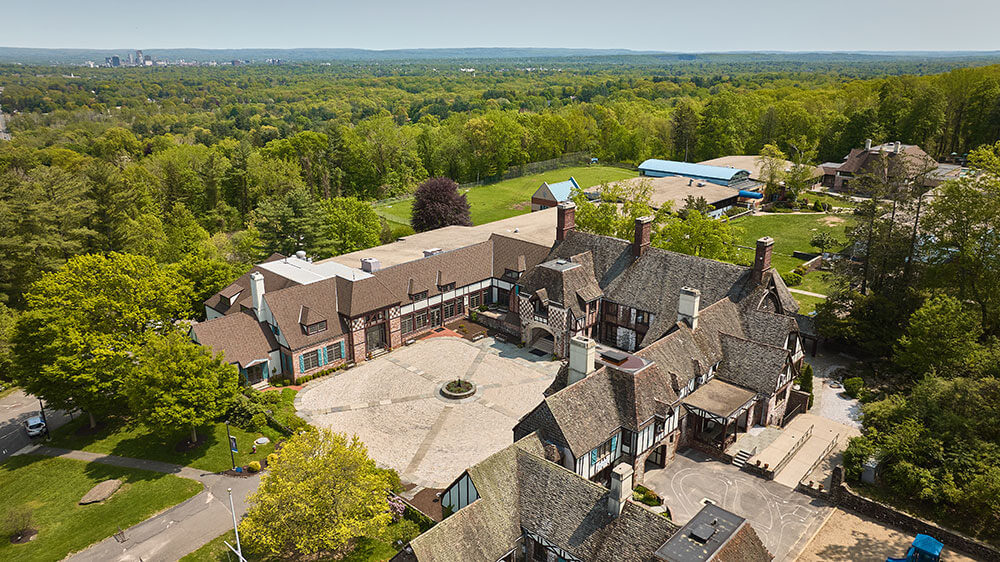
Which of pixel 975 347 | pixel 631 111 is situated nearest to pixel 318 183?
pixel 631 111

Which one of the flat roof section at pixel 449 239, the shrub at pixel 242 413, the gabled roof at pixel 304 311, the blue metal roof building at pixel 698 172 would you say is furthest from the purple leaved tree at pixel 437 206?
the blue metal roof building at pixel 698 172

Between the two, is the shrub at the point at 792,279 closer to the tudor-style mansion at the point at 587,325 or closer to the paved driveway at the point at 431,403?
the tudor-style mansion at the point at 587,325

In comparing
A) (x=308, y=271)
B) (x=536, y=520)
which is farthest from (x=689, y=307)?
(x=308, y=271)

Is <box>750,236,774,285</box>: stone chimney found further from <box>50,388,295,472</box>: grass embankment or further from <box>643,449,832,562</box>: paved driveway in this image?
<box>50,388,295,472</box>: grass embankment

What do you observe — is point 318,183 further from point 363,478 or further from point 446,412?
point 363,478

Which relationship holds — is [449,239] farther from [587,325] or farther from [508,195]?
[508,195]

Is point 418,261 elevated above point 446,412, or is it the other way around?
point 418,261
